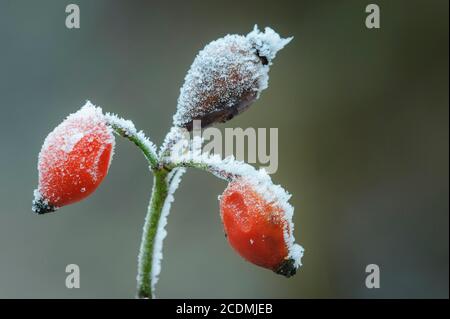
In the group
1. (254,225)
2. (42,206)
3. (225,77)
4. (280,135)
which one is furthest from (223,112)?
(280,135)

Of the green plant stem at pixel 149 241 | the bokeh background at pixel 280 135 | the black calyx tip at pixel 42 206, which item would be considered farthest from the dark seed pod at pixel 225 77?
the bokeh background at pixel 280 135

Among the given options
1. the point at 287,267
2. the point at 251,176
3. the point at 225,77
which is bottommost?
the point at 287,267

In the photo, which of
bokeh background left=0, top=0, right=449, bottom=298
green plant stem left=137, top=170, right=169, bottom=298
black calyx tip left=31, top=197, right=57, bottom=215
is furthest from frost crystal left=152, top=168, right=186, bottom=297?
bokeh background left=0, top=0, right=449, bottom=298

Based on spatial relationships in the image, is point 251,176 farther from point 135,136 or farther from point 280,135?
point 280,135

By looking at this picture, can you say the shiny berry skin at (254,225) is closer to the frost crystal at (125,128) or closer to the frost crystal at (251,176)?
the frost crystal at (251,176)
